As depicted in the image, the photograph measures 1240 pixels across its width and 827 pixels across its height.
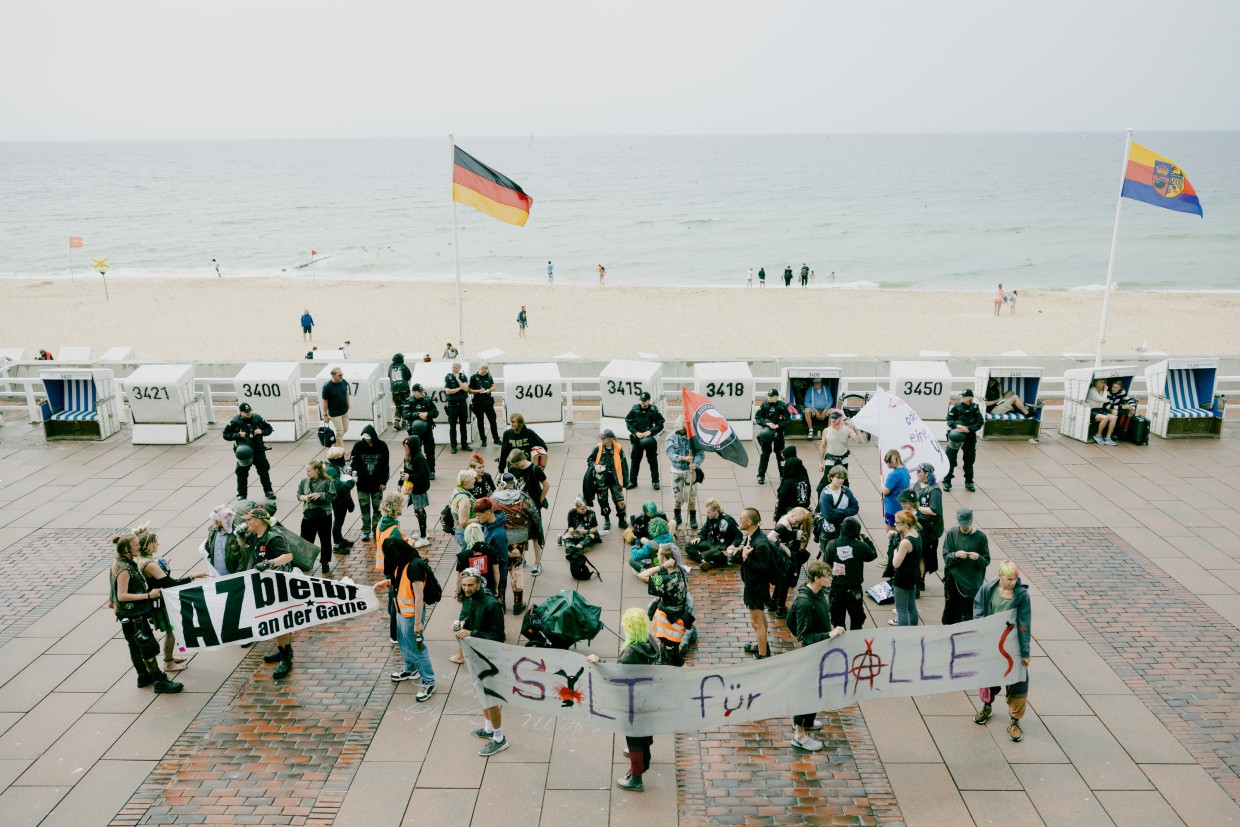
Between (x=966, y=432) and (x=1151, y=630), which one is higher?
(x=966, y=432)

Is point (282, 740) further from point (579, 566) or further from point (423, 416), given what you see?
point (423, 416)

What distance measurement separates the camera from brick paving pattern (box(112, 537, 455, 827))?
6.93 m

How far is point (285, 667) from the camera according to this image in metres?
8.71

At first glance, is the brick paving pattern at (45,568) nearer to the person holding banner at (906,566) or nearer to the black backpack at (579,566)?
the black backpack at (579,566)

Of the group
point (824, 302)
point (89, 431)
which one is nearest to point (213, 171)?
point (824, 302)

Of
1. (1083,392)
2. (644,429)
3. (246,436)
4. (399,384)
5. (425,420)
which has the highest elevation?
(1083,392)

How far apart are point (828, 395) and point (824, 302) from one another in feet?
93.5

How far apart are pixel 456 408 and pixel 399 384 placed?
4.85ft

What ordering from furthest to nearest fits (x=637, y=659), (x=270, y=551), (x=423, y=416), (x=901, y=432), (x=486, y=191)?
(x=486, y=191) < (x=423, y=416) < (x=901, y=432) < (x=270, y=551) < (x=637, y=659)

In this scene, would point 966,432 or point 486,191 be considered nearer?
point 966,432

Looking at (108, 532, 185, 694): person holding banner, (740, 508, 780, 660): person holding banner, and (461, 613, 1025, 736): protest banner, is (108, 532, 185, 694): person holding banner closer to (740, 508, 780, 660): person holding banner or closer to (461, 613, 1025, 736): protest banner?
(461, 613, 1025, 736): protest banner

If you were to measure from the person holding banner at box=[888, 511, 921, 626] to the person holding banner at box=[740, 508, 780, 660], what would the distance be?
119 cm

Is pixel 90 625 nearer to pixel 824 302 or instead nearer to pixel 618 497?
pixel 618 497

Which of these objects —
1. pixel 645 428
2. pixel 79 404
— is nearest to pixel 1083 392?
pixel 645 428
